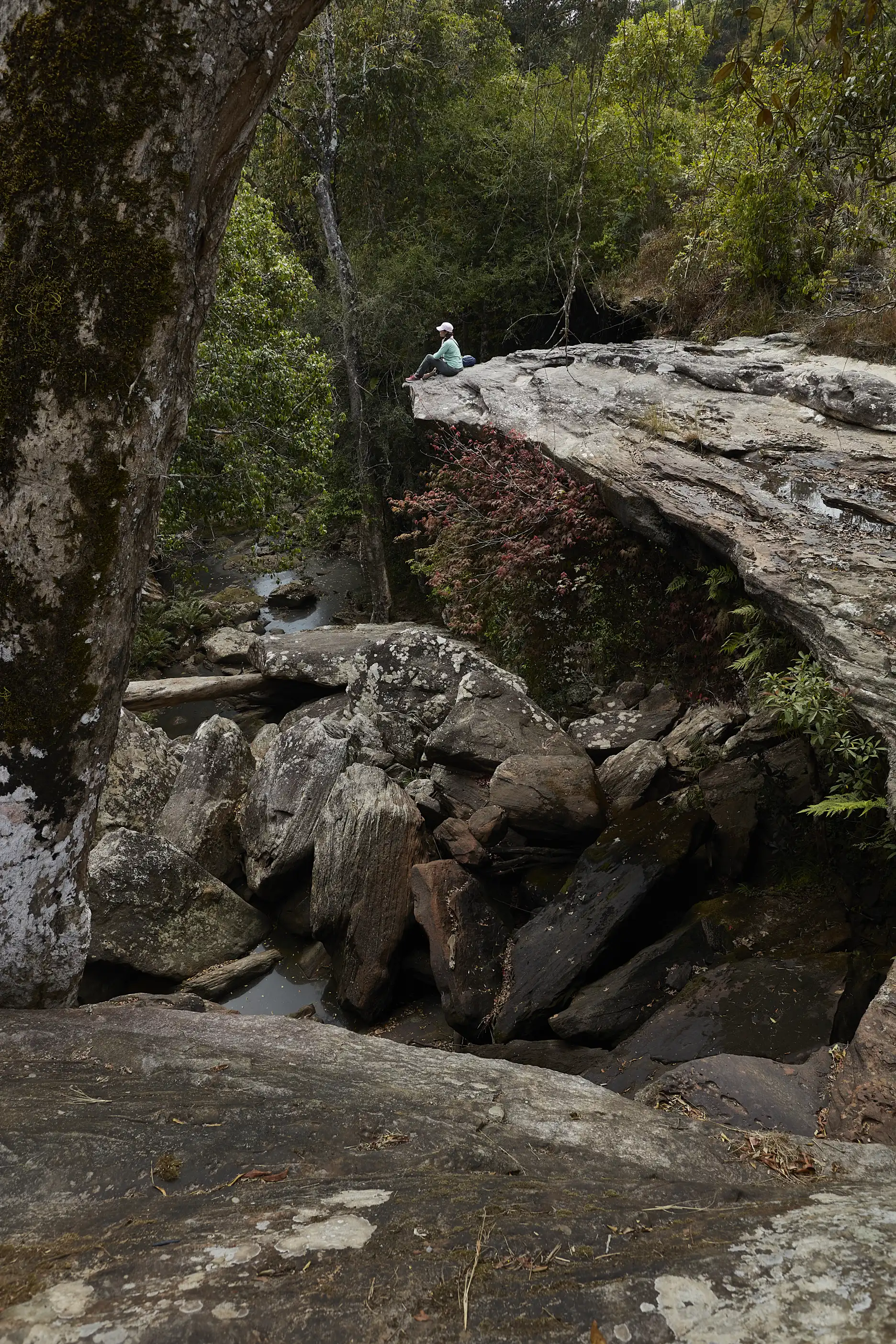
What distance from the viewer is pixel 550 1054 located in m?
4.92

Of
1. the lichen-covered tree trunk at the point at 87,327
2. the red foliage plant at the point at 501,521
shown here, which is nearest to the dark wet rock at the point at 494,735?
the red foliage plant at the point at 501,521

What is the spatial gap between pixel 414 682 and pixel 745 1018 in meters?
6.00

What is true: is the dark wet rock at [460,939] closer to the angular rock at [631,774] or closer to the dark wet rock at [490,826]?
the dark wet rock at [490,826]

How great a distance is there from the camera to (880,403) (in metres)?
6.89

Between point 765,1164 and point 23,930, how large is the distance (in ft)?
8.86

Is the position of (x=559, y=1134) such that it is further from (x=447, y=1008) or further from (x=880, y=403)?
(x=880, y=403)

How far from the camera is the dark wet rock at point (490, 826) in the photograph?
6809 millimetres

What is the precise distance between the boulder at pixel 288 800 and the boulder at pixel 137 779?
0.97 metres

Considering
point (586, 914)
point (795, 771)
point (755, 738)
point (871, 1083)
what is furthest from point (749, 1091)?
point (755, 738)

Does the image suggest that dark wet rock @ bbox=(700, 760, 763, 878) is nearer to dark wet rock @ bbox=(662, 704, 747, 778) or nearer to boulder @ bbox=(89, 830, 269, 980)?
dark wet rock @ bbox=(662, 704, 747, 778)

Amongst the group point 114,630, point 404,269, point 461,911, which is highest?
point 404,269

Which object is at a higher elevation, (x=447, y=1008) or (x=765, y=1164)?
(x=765, y=1164)

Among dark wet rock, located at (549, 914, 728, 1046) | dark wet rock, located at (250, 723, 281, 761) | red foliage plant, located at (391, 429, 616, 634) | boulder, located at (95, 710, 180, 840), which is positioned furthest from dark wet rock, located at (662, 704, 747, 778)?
boulder, located at (95, 710, 180, 840)

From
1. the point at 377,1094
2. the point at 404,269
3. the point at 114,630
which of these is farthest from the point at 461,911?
the point at 404,269
